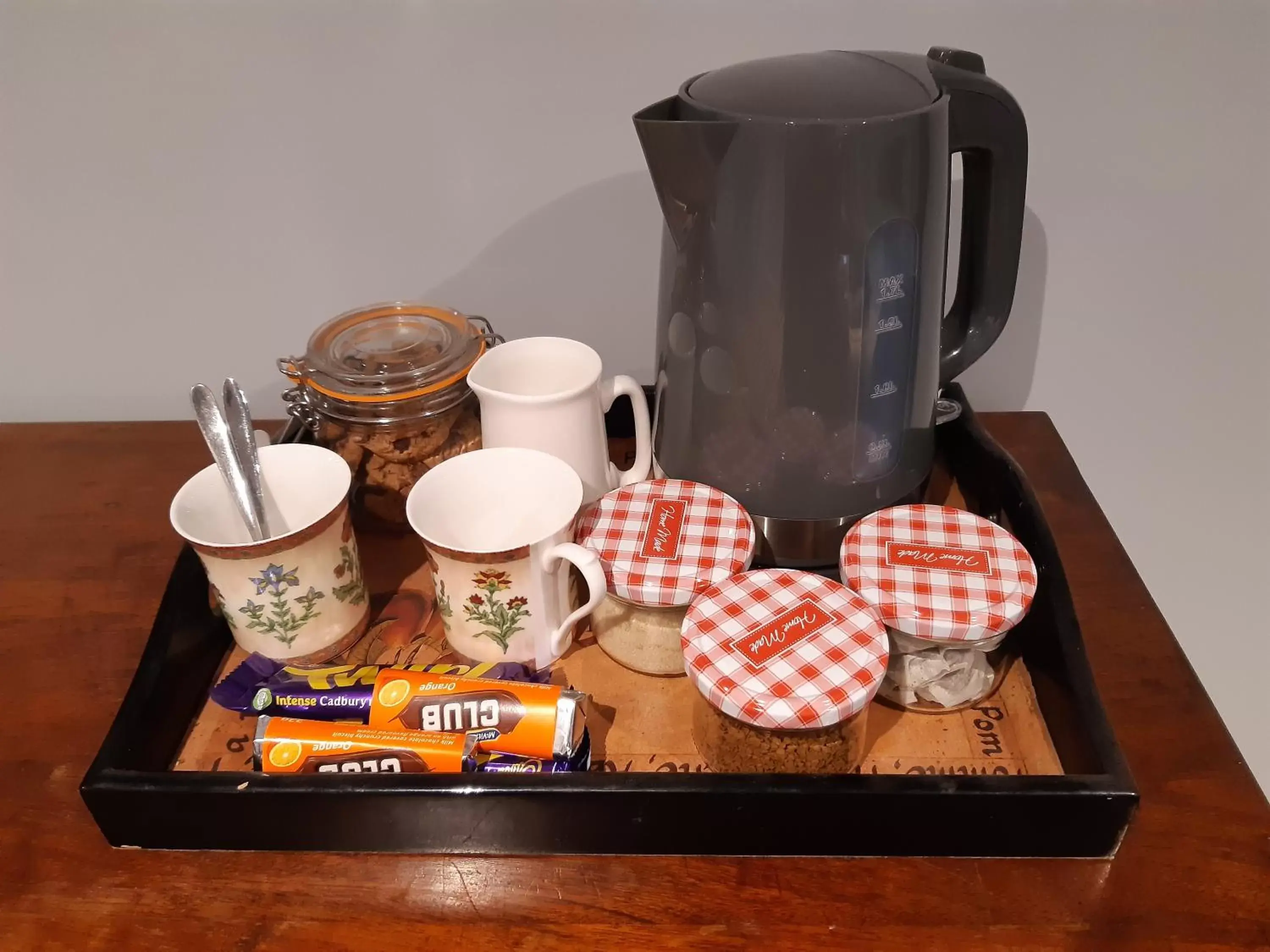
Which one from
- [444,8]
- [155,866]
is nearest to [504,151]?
[444,8]

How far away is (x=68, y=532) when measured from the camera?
2.46ft

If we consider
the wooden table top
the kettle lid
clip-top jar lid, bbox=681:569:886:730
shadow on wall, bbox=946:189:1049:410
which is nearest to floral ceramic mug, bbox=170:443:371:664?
the wooden table top

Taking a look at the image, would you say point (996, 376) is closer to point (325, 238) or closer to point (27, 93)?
point (325, 238)

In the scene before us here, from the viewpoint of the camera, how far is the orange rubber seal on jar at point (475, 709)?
52cm

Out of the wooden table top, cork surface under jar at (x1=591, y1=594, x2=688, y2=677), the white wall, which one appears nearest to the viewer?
the wooden table top

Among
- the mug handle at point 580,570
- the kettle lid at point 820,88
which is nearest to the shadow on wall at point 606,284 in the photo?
the kettle lid at point 820,88

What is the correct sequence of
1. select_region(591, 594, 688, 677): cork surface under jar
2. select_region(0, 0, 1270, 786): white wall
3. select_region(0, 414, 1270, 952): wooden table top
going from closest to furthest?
select_region(0, 414, 1270, 952): wooden table top, select_region(591, 594, 688, 677): cork surface under jar, select_region(0, 0, 1270, 786): white wall

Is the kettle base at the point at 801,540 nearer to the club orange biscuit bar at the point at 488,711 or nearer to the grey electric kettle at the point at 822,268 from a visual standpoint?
the grey electric kettle at the point at 822,268

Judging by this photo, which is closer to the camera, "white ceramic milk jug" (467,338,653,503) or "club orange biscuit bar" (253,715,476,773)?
"club orange biscuit bar" (253,715,476,773)

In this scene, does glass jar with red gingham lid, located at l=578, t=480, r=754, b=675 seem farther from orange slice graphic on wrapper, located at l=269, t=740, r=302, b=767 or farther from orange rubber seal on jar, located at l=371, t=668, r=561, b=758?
orange slice graphic on wrapper, located at l=269, t=740, r=302, b=767

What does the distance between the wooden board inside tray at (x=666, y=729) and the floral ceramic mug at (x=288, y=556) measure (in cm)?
4

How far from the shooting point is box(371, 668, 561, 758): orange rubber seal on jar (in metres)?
0.52

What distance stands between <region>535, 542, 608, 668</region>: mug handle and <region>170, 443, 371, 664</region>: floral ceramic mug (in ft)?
0.46

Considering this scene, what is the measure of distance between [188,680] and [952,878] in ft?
1.53
